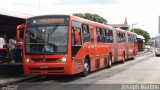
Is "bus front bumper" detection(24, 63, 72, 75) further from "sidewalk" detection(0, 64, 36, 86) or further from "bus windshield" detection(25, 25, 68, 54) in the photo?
"sidewalk" detection(0, 64, 36, 86)

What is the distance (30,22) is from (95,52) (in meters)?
5.13

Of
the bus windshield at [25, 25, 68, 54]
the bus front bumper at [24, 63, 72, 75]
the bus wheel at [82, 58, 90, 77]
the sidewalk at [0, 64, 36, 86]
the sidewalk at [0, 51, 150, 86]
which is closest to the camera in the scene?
the sidewalk at [0, 51, 150, 86]

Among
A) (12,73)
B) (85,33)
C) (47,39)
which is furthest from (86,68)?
(12,73)

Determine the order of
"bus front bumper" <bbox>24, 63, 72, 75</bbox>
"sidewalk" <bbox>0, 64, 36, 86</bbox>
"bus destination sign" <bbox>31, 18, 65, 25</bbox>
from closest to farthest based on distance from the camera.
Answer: "bus front bumper" <bbox>24, 63, 72, 75</bbox>
"bus destination sign" <bbox>31, 18, 65, 25</bbox>
"sidewalk" <bbox>0, 64, 36, 86</bbox>

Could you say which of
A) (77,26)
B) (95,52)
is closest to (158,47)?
(95,52)

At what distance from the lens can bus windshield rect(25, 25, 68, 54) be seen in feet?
60.8

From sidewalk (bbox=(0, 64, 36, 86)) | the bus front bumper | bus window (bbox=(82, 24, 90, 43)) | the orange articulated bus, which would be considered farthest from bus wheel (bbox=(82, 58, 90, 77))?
sidewalk (bbox=(0, 64, 36, 86))

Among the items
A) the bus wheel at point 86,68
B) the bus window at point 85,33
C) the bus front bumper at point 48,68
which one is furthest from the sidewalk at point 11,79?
the bus window at point 85,33

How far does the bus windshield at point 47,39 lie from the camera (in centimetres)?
1853

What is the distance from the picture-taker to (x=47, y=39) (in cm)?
1875

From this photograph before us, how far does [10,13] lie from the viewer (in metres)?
19.6

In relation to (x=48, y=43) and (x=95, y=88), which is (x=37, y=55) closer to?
(x=48, y=43)

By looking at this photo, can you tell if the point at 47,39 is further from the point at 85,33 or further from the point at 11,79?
the point at 85,33

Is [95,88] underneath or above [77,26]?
underneath
